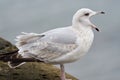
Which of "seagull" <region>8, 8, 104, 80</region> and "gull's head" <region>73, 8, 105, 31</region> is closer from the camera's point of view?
"seagull" <region>8, 8, 104, 80</region>

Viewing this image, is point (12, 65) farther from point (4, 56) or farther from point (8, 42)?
point (8, 42)

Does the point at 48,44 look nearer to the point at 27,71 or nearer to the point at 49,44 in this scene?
the point at 49,44

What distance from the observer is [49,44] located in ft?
40.4

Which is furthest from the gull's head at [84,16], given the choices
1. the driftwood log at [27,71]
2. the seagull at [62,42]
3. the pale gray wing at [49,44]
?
the driftwood log at [27,71]

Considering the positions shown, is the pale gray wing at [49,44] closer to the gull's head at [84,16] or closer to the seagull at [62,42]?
the seagull at [62,42]

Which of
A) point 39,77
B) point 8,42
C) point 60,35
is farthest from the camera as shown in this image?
point 8,42

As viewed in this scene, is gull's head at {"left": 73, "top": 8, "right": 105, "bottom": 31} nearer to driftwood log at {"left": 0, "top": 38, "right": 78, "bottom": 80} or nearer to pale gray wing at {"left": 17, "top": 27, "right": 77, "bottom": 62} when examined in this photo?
pale gray wing at {"left": 17, "top": 27, "right": 77, "bottom": 62}

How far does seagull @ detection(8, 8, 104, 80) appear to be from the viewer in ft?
40.5

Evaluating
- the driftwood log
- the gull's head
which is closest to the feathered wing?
the driftwood log

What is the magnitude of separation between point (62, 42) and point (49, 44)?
253 mm

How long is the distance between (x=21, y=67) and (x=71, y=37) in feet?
5.58

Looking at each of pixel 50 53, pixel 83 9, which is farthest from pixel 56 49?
pixel 83 9

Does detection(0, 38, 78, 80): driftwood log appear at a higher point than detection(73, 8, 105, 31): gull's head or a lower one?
lower

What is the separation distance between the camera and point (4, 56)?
41.2 feet
